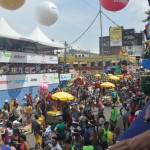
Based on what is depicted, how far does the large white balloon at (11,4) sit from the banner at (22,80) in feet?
59.5

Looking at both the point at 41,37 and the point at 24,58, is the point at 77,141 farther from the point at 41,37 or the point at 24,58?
the point at 41,37

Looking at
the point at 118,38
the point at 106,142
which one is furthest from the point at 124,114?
the point at 118,38

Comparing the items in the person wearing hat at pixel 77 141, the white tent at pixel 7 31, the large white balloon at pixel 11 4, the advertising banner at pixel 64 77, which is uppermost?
A: the white tent at pixel 7 31

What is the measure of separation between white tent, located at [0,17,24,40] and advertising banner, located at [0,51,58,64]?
73.6 inches

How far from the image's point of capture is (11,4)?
7172 millimetres

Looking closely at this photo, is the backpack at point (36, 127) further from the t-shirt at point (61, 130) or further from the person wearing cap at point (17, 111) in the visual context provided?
the person wearing cap at point (17, 111)

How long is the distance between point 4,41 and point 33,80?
481cm

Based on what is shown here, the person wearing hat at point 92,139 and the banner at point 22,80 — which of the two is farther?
the banner at point 22,80

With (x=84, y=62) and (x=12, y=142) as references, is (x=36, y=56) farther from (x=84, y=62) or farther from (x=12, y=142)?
(x=84, y=62)

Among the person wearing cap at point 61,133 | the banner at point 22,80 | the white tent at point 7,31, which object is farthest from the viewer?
the white tent at point 7,31

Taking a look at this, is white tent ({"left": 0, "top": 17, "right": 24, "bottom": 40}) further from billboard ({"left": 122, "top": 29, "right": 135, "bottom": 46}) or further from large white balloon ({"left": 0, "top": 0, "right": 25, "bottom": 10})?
billboard ({"left": 122, "top": 29, "right": 135, "bottom": 46})

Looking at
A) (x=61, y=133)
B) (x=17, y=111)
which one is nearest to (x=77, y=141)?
(x=61, y=133)

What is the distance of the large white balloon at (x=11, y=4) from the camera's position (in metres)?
7.08

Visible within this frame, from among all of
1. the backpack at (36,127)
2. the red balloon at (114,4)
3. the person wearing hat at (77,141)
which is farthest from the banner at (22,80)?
the red balloon at (114,4)
